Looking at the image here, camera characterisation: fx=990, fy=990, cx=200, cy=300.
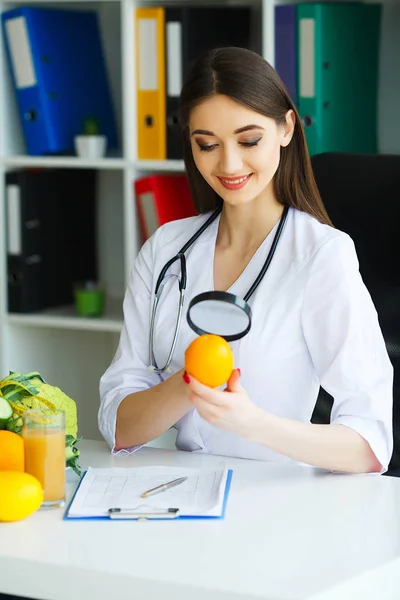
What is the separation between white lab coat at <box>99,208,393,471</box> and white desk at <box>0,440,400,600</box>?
232 mm

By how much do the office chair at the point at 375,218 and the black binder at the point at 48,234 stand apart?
1.30 m

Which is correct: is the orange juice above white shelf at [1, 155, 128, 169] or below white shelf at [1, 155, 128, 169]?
below

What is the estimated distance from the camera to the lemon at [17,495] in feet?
4.05

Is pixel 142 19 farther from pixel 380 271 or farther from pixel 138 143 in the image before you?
pixel 380 271

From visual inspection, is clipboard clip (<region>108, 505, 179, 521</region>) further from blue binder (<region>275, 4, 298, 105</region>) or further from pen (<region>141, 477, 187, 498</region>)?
blue binder (<region>275, 4, 298, 105</region>)

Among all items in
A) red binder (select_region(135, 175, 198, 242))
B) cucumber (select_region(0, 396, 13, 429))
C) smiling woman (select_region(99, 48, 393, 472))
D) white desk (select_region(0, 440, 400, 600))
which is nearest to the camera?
white desk (select_region(0, 440, 400, 600))

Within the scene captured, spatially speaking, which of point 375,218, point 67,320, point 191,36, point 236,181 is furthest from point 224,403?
point 67,320

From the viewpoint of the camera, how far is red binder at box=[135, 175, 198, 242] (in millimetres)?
2738

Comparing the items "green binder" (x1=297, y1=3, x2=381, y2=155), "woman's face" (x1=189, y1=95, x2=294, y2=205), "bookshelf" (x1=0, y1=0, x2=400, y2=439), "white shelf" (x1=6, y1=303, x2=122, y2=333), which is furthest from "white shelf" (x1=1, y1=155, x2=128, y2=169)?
"woman's face" (x1=189, y1=95, x2=294, y2=205)

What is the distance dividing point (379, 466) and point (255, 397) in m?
0.25

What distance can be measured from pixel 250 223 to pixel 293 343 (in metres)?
0.25

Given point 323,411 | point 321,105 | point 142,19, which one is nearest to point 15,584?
point 323,411

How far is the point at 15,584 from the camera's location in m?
1.16

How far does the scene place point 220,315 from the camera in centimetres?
133
